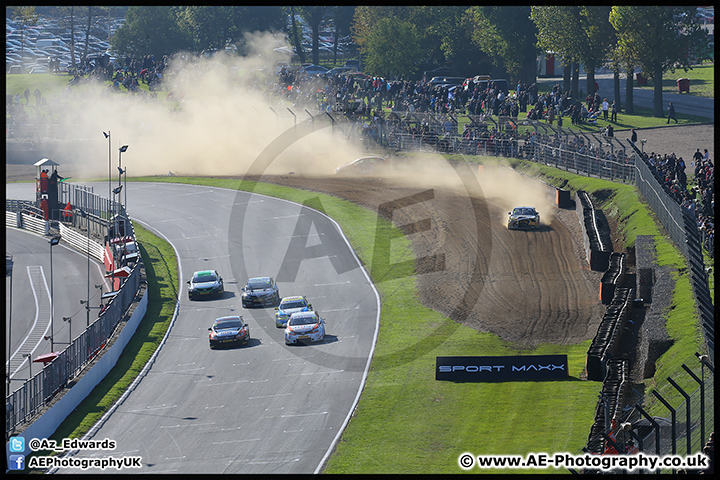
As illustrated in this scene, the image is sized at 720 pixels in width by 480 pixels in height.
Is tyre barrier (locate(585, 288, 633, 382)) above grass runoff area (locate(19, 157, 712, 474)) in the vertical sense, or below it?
above

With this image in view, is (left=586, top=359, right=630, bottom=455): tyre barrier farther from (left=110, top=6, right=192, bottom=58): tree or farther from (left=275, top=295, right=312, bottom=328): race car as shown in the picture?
(left=110, top=6, right=192, bottom=58): tree

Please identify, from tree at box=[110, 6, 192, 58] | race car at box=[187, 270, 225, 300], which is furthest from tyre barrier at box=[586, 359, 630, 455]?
tree at box=[110, 6, 192, 58]

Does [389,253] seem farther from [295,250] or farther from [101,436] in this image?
[101,436]

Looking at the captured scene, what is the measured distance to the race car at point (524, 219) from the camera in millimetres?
50625

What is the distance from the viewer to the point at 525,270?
44844mm

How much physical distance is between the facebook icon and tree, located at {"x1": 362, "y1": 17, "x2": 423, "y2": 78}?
6858 cm

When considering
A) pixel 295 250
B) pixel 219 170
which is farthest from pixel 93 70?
pixel 295 250

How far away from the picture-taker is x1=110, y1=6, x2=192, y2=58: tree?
389 feet

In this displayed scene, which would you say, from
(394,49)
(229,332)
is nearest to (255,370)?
(229,332)

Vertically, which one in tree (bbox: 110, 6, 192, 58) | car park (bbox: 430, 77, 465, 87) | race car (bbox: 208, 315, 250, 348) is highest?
tree (bbox: 110, 6, 192, 58)

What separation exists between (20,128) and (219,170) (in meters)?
25.9

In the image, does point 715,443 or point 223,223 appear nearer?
point 715,443

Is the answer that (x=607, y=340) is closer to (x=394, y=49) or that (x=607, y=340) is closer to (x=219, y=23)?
(x=394, y=49)

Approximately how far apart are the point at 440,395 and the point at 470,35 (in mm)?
67774
